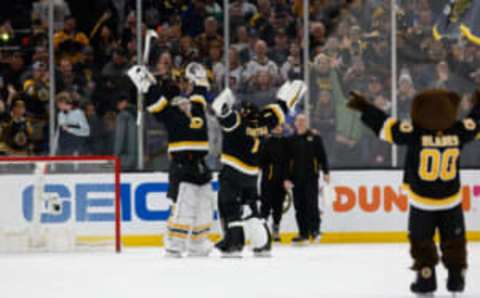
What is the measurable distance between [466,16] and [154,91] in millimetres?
4611

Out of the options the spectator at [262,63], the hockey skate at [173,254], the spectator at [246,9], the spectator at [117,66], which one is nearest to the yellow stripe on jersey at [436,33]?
the spectator at [262,63]

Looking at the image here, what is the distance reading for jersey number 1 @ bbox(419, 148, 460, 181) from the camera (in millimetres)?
7441

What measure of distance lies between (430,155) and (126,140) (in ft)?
21.7

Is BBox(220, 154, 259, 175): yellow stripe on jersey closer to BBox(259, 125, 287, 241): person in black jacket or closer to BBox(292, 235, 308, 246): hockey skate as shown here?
BBox(292, 235, 308, 246): hockey skate

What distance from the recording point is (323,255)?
11.3m

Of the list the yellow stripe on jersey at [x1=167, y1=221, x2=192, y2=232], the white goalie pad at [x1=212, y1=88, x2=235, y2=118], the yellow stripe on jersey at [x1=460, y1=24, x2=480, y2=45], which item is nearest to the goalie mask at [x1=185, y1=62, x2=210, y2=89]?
the white goalie pad at [x1=212, y1=88, x2=235, y2=118]

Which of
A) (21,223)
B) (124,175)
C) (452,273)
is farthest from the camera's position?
(124,175)

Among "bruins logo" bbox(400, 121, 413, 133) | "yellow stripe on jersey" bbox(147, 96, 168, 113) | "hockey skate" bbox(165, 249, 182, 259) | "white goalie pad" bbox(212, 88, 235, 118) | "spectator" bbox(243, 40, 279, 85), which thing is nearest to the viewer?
"bruins logo" bbox(400, 121, 413, 133)

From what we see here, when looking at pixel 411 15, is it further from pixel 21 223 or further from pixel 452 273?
pixel 452 273

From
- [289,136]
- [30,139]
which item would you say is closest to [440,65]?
[289,136]

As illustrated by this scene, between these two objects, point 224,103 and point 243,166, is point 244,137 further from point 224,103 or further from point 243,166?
point 224,103

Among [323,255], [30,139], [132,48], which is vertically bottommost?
[323,255]

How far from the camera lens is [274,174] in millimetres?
13391

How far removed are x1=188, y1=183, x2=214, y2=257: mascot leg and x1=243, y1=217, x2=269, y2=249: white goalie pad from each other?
1.34ft
